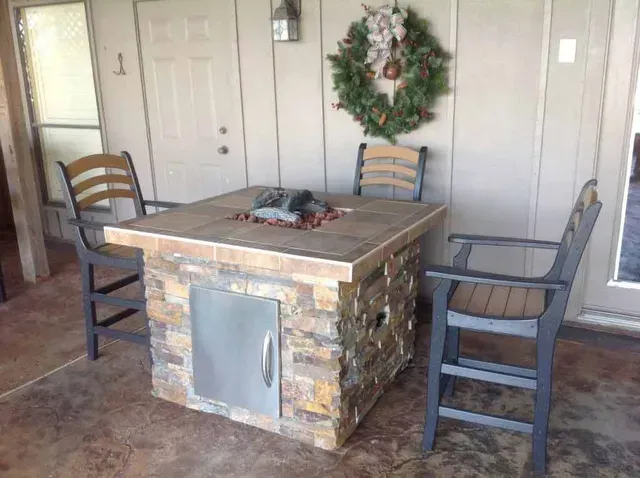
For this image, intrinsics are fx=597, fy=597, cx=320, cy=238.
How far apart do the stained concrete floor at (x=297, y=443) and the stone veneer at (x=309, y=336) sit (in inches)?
2.9

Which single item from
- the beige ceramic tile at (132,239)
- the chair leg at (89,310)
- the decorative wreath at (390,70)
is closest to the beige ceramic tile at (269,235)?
the beige ceramic tile at (132,239)

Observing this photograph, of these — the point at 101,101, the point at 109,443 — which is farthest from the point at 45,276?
the point at 109,443

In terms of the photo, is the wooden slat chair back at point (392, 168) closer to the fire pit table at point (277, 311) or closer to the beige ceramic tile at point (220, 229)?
the fire pit table at point (277, 311)

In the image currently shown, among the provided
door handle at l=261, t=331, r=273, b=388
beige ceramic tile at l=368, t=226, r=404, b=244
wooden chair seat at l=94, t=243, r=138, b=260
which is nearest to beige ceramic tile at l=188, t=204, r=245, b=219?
wooden chair seat at l=94, t=243, r=138, b=260

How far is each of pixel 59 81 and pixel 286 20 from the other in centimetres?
228

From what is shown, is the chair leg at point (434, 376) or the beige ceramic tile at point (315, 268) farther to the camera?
the chair leg at point (434, 376)

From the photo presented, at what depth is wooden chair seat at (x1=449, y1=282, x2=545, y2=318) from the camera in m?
2.25

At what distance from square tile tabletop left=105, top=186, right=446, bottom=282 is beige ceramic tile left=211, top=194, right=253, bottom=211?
14 mm

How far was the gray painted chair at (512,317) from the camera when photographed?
2020mm

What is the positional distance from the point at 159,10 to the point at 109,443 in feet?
9.63

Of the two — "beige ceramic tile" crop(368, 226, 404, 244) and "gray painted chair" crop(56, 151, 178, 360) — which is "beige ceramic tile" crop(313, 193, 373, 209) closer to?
"beige ceramic tile" crop(368, 226, 404, 244)

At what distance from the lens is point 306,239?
2.27 meters

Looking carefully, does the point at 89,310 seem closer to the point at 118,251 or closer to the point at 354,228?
the point at 118,251

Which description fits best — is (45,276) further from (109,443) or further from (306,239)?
(306,239)
